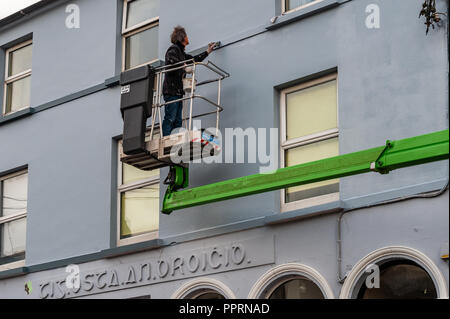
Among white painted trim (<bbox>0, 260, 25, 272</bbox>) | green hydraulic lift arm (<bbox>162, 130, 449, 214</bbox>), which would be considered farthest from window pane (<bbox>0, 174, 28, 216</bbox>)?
green hydraulic lift arm (<bbox>162, 130, 449, 214</bbox>)

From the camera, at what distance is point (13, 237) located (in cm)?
1686

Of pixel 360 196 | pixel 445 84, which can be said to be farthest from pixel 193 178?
pixel 445 84

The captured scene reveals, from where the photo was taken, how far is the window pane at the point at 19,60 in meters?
17.8

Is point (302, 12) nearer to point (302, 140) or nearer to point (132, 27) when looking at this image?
point (302, 140)

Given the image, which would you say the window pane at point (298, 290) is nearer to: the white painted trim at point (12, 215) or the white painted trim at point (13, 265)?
the white painted trim at point (13, 265)

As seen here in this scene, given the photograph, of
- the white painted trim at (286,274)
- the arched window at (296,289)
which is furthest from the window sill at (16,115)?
the arched window at (296,289)

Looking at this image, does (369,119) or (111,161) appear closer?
(369,119)

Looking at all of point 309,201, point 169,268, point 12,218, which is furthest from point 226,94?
point 12,218

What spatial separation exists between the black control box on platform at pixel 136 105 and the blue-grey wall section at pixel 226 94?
1.04 meters

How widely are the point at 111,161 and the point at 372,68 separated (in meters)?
4.58

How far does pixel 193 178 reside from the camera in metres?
A: 14.3

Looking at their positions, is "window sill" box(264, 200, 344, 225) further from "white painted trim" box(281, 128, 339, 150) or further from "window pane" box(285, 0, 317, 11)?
"window pane" box(285, 0, 317, 11)
